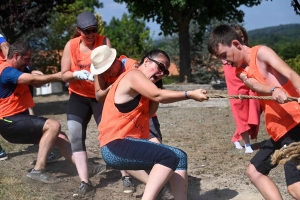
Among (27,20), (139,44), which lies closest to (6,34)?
(27,20)

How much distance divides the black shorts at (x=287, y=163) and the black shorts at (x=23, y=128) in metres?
2.76

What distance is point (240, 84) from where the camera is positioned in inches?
296

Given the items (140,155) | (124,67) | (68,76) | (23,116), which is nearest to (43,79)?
(68,76)

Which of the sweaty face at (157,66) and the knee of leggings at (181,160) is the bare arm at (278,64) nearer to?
the sweaty face at (157,66)

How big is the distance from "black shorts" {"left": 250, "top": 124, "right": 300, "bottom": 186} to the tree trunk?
654 inches

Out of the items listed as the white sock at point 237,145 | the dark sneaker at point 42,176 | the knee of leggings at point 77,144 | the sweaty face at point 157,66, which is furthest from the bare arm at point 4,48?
the sweaty face at point 157,66

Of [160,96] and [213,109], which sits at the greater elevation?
[160,96]

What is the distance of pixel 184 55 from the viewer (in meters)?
21.2

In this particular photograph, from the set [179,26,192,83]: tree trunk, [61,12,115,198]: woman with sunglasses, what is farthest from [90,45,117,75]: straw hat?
[179,26,192,83]: tree trunk

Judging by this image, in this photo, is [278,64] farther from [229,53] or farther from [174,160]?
[174,160]

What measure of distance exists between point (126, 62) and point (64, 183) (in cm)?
174

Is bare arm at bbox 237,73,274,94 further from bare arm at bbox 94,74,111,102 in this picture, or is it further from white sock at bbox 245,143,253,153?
white sock at bbox 245,143,253,153

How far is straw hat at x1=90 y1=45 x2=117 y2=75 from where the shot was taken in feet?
17.0

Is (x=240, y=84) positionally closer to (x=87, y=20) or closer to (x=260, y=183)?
(x=87, y=20)
